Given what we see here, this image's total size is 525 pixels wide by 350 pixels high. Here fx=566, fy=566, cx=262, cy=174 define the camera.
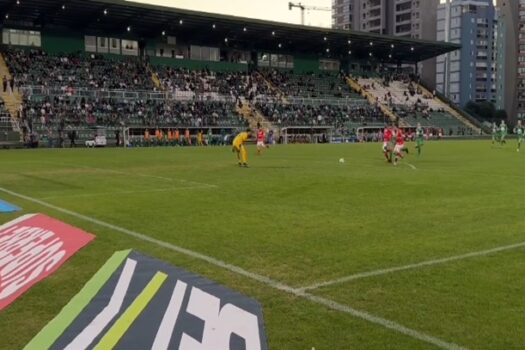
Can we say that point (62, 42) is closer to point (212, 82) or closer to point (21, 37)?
point (21, 37)

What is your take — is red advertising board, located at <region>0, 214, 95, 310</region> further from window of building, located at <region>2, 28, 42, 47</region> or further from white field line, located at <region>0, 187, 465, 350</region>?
window of building, located at <region>2, 28, 42, 47</region>

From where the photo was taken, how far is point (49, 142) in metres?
46.7

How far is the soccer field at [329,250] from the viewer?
5.16m

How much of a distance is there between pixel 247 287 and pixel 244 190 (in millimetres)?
9278

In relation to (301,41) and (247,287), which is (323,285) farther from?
(301,41)

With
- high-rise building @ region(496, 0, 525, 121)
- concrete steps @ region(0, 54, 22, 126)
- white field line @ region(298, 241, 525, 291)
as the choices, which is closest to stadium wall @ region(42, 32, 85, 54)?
concrete steps @ region(0, 54, 22, 126)

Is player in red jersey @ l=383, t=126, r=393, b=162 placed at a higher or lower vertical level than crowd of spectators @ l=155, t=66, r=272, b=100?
lower

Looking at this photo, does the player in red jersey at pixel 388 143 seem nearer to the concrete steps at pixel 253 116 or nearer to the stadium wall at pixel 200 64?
the concrete steps at pixel 253 116


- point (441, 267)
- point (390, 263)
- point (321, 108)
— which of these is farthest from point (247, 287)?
point (321, 108)

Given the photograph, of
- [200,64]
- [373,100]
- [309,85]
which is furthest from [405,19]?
[200,64]

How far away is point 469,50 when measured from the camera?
143875mm

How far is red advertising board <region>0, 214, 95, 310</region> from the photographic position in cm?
680

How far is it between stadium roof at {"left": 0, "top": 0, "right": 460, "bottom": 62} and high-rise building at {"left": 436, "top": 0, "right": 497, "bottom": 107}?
61305mm

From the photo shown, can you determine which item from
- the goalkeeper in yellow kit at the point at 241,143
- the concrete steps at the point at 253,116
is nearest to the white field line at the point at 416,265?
the goalkeeper in yellow kit at the point at 241,143
